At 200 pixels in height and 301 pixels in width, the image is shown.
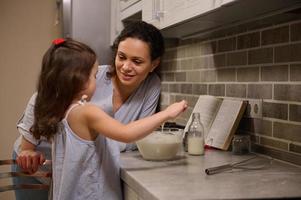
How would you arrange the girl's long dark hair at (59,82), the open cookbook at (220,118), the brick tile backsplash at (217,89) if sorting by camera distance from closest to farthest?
the girl's long dark hair at (59,82) → the open cookbook at (220,118) → the brick tile backsplash at (217,89)

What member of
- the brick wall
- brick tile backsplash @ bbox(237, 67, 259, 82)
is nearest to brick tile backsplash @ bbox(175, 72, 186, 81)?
the brick wall

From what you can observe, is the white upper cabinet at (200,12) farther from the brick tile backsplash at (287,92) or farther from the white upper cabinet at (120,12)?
the brick tile backsplash at (287,92)

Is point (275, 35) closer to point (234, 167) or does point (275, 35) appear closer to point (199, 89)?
point (234, 167)

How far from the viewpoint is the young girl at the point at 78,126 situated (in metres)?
1.39

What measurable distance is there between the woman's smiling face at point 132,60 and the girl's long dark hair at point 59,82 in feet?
1.29

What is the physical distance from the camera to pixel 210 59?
2092 millimetres

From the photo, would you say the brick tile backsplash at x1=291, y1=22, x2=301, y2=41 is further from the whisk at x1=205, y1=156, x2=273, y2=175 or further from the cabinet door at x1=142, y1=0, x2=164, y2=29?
the cabinet door at x1=142, y1=0, x2=164, y2=29

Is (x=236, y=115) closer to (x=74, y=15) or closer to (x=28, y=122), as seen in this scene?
(x=28, y=122)

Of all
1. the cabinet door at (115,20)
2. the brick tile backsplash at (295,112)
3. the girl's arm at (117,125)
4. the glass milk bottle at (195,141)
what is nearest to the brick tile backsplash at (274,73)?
the brick tile backsplash at (295,112)

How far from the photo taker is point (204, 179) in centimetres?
124

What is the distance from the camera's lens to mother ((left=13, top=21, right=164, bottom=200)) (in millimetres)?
1810

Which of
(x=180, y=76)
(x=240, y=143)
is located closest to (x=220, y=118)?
(x=240, y=143)

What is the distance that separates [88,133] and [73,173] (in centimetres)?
14

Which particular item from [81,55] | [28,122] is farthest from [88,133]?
[28,122]
